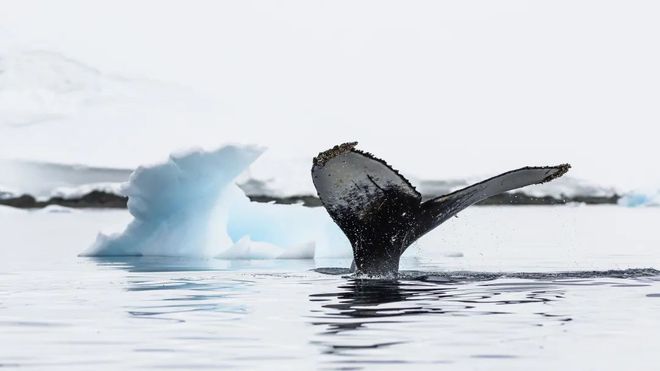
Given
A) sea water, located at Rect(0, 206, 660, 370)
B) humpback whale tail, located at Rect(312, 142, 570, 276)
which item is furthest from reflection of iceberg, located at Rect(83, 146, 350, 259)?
humpback whale tail, located at Rect(312, 142, 570, 276)

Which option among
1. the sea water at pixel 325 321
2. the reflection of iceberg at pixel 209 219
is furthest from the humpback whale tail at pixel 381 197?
the reflection of iceberg at pixel 209 219

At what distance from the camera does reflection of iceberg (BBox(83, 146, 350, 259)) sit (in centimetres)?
2244

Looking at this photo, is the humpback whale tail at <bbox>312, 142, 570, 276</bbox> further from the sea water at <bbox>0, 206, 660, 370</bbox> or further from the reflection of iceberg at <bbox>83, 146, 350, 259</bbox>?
the reflection of iceberg at <bbox>83, 146, 350, 259</bbox>

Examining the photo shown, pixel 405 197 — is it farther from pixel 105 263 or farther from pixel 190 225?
pixel 190 225

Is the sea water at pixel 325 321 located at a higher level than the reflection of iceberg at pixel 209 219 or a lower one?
lower

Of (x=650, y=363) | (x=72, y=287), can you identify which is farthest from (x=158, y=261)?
(x=650, y=363)

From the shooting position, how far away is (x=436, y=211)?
13.8m

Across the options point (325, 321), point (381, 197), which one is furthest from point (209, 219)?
point (325, 321)

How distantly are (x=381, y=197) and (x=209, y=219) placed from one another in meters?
10.4

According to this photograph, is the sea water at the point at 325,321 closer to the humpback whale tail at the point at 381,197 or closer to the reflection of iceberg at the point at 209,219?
the humpback whale tail at the point at 381,197

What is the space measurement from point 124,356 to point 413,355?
2081 millimetres

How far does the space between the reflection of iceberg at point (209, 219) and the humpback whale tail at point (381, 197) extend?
818 centimetres

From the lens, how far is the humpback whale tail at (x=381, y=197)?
42.5 feet

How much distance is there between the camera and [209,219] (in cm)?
2353
